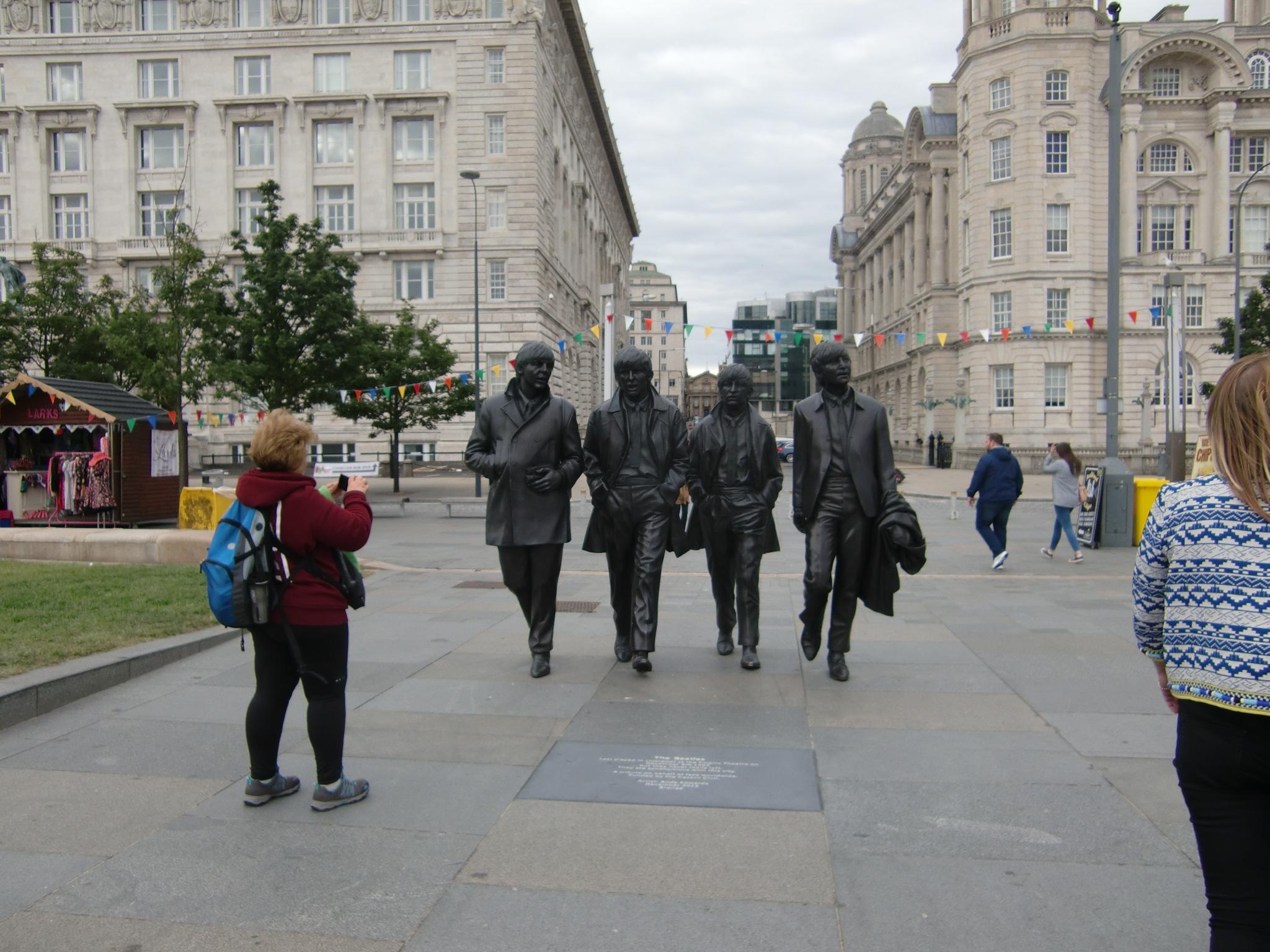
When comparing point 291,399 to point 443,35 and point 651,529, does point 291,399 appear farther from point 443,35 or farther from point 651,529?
point 443,35

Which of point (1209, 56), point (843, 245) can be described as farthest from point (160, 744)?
point (843, 245)

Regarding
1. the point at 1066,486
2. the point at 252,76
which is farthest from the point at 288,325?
the point at 252,76

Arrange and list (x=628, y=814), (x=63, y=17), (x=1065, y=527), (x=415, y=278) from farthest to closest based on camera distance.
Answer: (x=63, y=17)
(x=415, y=278)
(x=1065, y=527)
(x=628, y=814)

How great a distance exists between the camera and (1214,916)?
236cm

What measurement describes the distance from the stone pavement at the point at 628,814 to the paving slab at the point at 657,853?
0.04 ft

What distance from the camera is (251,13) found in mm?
44750

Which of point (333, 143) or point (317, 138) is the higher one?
point (317, 138)

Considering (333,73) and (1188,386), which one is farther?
(1188,386)

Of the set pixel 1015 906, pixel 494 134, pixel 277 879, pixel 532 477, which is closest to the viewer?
pixel 1015 906

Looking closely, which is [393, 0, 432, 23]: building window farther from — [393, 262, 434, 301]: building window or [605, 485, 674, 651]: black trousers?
[605, 485, 674, 651]: black trousers

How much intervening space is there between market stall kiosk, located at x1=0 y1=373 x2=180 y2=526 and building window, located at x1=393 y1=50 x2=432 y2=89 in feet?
99.3

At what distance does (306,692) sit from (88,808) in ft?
3.48

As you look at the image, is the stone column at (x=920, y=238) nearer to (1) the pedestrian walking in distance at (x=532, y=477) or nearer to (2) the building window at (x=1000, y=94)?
(2) the building window at (x=1000, y=94)

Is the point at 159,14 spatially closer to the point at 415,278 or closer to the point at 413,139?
the point at 413,139
